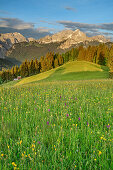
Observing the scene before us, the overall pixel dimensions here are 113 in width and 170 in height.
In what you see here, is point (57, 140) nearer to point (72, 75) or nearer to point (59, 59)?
point (72, 75)

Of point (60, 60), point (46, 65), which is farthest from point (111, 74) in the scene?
point (60, 60)

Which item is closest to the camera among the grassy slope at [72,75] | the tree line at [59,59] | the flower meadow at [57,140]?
the flower meadow at [57,140]

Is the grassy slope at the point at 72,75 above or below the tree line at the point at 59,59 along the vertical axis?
below

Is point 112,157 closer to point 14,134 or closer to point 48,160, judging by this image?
point 48,160

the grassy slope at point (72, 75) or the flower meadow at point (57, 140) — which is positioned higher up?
the flower meadow at point (57, 140)

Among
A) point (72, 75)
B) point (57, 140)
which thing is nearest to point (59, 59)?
point (72, 75)

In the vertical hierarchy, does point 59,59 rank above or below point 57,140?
above

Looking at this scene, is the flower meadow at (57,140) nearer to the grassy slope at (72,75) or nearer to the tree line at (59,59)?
the grassy slope at (72,75)

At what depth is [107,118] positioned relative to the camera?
5770 mm

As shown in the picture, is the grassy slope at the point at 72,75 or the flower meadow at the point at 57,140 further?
the grassy slope at the point at 72,75

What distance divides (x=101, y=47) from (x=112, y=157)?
99.2 m

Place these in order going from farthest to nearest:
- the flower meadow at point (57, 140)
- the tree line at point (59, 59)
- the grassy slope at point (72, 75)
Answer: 1. the tree line at point (59, 59)
2. the grassy slope at point (72, 75)
3. the flower meadow at point (57, 140)

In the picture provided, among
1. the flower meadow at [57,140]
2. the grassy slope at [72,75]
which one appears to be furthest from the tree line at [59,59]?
the flower meadow at [57,140]

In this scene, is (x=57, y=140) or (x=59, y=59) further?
(x=59, y=59)
